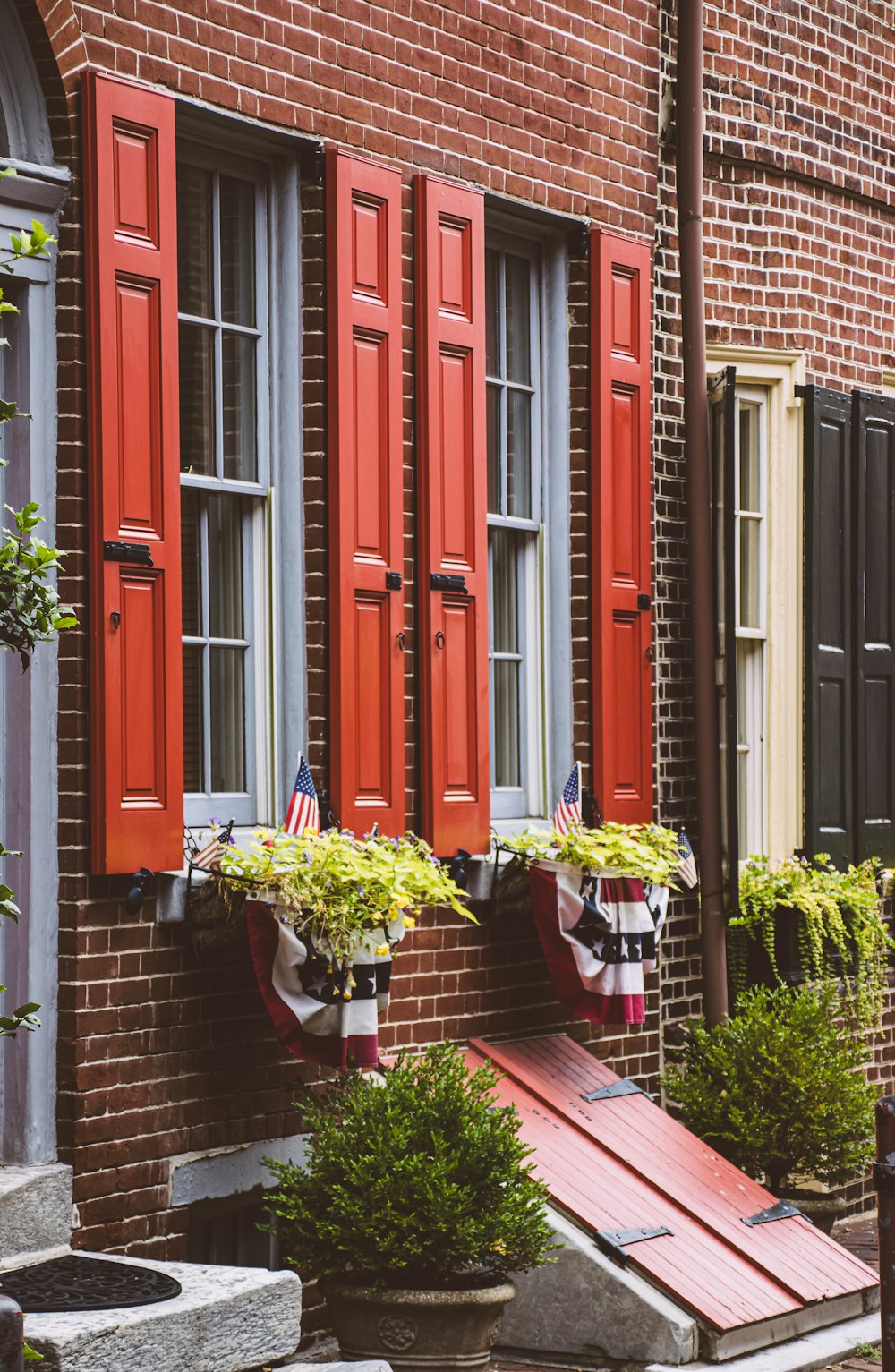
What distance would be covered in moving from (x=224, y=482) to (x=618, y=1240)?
292cm

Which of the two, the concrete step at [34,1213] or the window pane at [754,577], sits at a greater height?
the window pane at [754,577]

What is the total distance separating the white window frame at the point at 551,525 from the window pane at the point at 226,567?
5.80ft

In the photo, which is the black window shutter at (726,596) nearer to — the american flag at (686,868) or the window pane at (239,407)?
the american flag at (686,868)

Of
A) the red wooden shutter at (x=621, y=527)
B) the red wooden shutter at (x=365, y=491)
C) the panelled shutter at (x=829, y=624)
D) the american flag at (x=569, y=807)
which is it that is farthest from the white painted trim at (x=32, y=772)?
the panelled shutter at (x=829, y=624)

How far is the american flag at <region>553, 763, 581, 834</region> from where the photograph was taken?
8.41 m

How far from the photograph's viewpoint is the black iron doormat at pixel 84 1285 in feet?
18.5

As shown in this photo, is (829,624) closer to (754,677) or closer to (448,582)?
(754,677)

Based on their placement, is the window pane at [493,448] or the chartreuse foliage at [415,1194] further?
the window pane at [493,448]

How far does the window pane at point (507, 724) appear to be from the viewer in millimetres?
Answer: 8820

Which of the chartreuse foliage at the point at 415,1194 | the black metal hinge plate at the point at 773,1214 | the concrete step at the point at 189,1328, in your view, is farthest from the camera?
the black metal hinge plate at the point at 773,1214

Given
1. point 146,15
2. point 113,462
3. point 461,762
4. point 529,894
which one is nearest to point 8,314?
point 113,462

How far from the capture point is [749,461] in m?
10.2

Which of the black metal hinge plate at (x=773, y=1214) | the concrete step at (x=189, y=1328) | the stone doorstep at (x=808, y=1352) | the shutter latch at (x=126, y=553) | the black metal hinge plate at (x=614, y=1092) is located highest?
the shutter latch at (x=126, y=553)

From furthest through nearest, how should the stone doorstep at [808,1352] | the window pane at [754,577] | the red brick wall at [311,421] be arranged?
1. the window pane at [754,577]
2. the stone doorstep at [808,1352]
3. the red brick wall at [311,421]
